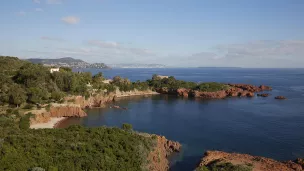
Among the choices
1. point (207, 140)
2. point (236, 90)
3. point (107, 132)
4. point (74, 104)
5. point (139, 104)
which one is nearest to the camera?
point (107, 132)

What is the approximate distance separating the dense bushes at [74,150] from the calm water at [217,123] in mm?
6385

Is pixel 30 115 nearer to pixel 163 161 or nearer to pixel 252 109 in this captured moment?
pixel 163 161

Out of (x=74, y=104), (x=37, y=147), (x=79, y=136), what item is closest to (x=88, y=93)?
(x=74, y=104)

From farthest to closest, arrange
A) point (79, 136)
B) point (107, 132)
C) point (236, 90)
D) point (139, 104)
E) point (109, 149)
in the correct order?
point (236, 90) < point (139, 104) < point (107, 132) < point (79, 136) < point (109, 149)

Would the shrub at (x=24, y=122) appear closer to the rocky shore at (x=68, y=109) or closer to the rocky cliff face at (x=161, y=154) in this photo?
the rocky shore at (x=68, y=109)

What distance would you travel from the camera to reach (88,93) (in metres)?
60.3

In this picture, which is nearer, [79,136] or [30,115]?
[79,136]

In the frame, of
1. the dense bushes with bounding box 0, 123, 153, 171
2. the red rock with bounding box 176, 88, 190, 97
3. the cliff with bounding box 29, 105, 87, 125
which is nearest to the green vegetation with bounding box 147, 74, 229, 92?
the red rock with bounding box 176, 88, 190, 97

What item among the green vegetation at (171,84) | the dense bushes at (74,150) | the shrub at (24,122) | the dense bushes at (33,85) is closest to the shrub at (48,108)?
the dense bushes at (33,85)

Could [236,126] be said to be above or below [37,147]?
below

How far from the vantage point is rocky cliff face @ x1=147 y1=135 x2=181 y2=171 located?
25.7 m

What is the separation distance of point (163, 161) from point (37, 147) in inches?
520

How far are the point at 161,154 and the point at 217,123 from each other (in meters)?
19.7

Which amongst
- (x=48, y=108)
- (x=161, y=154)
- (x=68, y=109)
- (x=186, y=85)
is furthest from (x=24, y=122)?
(x=186, y=85)
